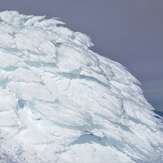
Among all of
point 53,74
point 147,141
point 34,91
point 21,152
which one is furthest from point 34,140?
point 147,141

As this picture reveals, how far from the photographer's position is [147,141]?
16.4ft

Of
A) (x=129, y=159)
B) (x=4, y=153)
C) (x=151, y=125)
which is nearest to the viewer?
(x=4, y=153)

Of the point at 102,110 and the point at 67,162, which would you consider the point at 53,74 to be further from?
the point at 67,162

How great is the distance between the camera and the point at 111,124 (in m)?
4.86

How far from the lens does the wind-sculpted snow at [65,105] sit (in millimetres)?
4344

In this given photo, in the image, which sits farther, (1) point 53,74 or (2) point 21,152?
(1) point 53,74

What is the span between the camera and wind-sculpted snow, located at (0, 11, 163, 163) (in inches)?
171

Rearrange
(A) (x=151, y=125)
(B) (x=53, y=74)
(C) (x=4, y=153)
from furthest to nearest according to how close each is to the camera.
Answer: (A) (x=151, y=125) < (B) (x=53, y=74) < (C) (x=4, y=153)

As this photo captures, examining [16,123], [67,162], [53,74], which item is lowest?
[67,162]

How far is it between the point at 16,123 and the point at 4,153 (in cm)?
35

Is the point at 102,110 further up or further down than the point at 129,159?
further up

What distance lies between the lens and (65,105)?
15.6ft

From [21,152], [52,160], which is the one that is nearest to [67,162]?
[52,160]

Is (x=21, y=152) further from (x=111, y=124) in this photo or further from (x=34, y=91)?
(x=111, y=124)
